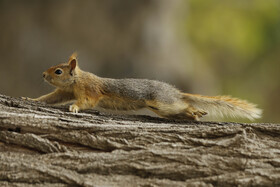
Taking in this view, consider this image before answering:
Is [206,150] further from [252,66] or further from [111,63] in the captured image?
[252,66]

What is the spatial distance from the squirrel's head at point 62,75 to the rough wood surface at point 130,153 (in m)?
0.72

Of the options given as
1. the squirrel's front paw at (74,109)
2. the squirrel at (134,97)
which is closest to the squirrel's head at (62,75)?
the squirrel at (134,97)

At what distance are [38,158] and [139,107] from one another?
108cm

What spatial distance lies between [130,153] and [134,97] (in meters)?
0.90

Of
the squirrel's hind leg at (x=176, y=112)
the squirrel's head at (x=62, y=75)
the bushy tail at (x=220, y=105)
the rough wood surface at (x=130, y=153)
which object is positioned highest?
the squirrel's head at (x=62, y=75)

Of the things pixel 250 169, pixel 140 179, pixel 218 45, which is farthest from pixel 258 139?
pixel 218 45

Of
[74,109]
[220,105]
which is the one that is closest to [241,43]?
[220,105]

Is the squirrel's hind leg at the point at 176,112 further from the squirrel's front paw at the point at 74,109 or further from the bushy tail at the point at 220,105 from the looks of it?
the squirrel's front paw at the point at 74,109

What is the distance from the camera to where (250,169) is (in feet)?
6.03

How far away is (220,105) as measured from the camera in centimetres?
290

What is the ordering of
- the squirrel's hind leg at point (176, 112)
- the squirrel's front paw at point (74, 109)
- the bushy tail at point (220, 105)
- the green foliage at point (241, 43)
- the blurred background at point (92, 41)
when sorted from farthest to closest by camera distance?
the green foliage at point (241, 43) → the blurred background at point (92, 41) → the bushy tail at point (220, 105) → the squirrel's hind leg at point (176, 112) → the squirrel's front paw at point (74, 109)

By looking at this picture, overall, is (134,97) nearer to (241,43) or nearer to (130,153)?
(130,153)

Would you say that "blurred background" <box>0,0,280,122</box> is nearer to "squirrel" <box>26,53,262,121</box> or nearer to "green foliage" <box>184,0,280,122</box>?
"green foliage" <box>184,0,280,122</box>

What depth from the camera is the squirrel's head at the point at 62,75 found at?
279 cm
